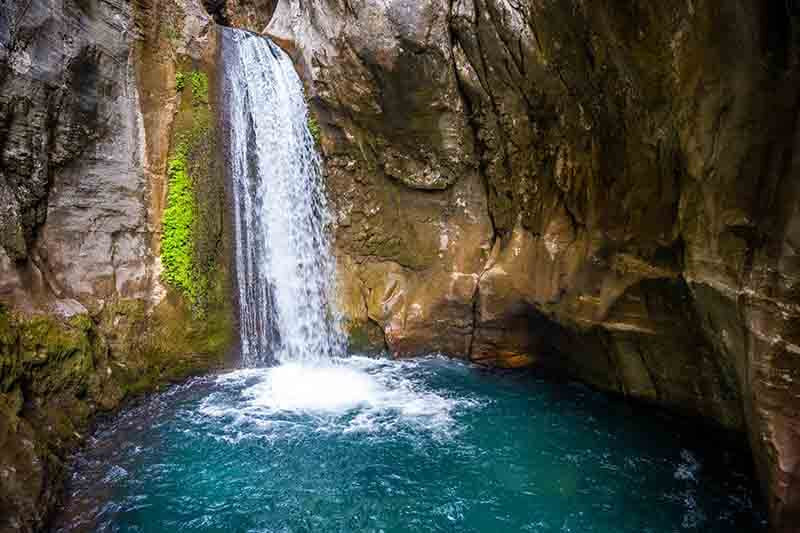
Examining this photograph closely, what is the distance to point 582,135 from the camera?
736 cm

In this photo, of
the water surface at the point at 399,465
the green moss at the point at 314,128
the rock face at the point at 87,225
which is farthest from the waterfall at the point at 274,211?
the water surface at the point at 399,465

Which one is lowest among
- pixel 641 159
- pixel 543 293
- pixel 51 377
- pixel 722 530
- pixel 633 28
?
pixel 722 530

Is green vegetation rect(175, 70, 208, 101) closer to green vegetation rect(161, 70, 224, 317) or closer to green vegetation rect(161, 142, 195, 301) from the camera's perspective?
green vegetation rect(161, 70, 224, 317)

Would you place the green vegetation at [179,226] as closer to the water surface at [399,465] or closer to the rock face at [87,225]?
the rock face at [87,225]

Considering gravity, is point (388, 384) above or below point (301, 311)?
below

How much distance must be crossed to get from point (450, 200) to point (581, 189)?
9.50 feet

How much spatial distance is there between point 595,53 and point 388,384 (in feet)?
19.3

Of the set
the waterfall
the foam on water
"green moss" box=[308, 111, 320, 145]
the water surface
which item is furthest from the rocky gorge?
the foam on water

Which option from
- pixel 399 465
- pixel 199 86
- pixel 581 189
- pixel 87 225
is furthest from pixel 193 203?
pixel 581 189

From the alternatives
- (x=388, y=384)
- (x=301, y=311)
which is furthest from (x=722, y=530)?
(x=301, y=311)

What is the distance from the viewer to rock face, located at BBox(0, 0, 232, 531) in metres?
6.20

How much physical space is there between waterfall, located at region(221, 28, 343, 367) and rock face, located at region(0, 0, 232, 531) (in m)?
0.46

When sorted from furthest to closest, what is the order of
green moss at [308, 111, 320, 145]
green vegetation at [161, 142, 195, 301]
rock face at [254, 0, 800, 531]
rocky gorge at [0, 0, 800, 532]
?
green moss at [308, 111, 320, 145] < green vegetation at [161, 142, 195, 301] < rocky gorge at [0, 0, 800, 532] < rock face at [254, 0, 800, 531]

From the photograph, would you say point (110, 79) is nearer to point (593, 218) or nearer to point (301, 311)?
point (301, 311)
